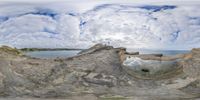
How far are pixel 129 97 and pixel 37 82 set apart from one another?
4710 mm

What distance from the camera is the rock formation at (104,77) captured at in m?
23.7

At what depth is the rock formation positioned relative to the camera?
77.7ft

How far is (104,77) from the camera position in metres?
24.3

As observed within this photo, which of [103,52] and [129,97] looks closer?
[129,97]

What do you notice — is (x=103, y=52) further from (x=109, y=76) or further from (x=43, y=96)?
(x=43, y=96)

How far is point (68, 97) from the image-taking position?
23.5m

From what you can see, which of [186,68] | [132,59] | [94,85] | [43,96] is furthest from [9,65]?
[186,68]

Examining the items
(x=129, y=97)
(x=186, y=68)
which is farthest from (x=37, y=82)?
(x=186, y=68)

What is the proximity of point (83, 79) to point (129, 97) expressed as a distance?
2574 millimetres

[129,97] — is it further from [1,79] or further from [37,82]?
[1,79]

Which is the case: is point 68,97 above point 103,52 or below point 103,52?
below

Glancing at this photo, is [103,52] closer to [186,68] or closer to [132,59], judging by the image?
[132,59]

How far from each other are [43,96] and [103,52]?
3.91 m

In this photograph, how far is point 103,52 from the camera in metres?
25.2
